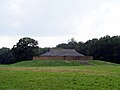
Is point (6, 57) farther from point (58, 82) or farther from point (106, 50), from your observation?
point (58, 82)

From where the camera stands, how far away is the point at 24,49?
441 feet

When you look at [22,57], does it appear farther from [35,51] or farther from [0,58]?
[0,58]

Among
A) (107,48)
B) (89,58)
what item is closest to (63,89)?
(89,58)

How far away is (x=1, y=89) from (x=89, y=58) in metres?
85.7

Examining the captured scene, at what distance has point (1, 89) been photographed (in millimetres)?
21562

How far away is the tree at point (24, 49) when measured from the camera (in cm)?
13362

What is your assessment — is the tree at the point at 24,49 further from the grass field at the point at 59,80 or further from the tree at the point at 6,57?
the grass field at the point at 59,80

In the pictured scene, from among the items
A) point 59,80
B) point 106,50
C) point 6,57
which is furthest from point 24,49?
point 59,80

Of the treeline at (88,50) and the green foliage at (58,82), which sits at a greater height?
the treeline at (88,50)

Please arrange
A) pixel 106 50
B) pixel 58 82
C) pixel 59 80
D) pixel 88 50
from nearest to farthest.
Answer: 1. pixel 58 82
2. pixel 59 80
3. pixel 106 50
4. pixel 88 50

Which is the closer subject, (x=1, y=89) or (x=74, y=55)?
(x=1, y=89)

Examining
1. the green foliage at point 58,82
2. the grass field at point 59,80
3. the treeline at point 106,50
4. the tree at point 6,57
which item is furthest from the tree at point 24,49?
the green foliage at point 58,82

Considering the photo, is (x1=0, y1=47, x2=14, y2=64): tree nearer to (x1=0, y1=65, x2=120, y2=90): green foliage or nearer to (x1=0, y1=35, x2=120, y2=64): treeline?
(x1=0, y1=35, x2=120, y2=64): treeline

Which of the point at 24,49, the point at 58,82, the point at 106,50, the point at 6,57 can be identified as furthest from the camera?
the point at 6,57
